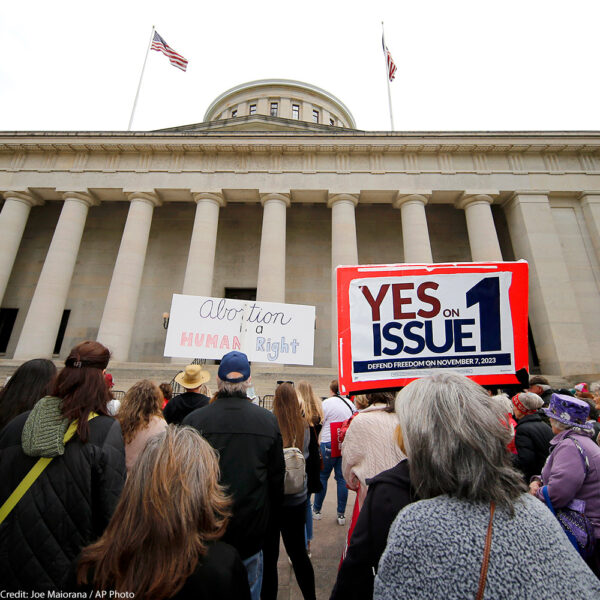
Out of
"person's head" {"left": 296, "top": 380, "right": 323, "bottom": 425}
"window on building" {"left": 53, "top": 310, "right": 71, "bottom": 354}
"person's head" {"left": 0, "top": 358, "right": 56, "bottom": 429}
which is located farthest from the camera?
"window on building" {"left": 53, "top": 310, "right": 71, "bottom": 354}

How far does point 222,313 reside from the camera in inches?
373

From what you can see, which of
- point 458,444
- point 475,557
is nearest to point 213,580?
point 475,557

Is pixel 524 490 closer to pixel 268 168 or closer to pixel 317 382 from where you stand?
pixel 317 382

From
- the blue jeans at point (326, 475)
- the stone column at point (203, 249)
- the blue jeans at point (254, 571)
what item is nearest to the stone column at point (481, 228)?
the stone column at point (203, 249)

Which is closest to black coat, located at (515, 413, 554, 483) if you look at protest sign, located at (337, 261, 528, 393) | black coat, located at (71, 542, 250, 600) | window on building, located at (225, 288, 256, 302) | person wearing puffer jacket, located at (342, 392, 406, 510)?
protest sign, located at (337, 261, 528, 393)

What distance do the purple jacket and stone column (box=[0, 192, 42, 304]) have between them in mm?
22711

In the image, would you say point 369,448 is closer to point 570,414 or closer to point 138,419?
point 570,414

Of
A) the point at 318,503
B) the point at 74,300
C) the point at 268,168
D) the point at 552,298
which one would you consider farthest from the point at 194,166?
the point at 552,298

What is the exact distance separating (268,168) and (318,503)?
1747 cm

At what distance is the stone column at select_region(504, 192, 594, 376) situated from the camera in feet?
49.0

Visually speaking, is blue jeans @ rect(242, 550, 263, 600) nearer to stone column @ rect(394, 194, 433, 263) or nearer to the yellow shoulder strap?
the yellow shoulder strap

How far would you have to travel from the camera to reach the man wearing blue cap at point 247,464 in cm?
238

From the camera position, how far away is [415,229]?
1725cm

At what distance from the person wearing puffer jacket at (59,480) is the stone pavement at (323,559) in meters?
2.46
